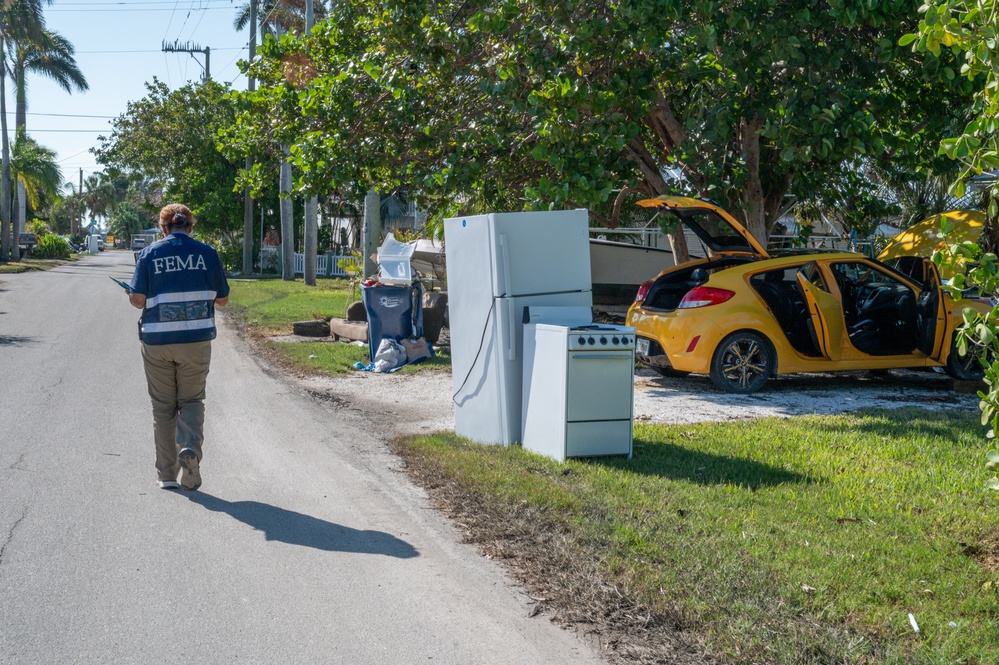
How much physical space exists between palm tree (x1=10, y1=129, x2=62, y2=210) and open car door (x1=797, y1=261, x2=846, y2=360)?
5265 cm

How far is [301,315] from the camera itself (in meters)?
21.2

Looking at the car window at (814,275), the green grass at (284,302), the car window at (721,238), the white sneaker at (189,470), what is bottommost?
the white sneaker at (189,470)

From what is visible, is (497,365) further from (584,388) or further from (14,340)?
(14,340)

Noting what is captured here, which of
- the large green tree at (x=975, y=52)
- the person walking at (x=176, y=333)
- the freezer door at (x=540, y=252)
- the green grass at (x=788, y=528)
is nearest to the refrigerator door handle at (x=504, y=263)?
the freezer door at (x=540, y=252)

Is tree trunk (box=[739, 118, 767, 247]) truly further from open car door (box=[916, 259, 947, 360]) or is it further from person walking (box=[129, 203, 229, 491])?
person walking (box=[129, 203, 229, 491])

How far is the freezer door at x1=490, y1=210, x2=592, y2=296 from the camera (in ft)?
26.7

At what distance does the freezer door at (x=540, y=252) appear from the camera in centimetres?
813

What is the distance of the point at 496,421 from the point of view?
8438 mm

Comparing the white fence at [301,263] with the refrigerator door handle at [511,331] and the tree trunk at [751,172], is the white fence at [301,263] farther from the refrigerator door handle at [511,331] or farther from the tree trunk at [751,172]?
the refrigerator door handle at [511,331]

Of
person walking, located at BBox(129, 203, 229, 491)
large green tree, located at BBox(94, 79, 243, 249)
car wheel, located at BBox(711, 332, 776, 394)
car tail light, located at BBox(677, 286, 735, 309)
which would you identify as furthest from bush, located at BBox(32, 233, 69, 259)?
person walking, located at BBox(129, 203, 229, 491)

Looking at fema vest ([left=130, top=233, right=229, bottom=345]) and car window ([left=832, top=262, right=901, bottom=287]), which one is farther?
car window ([left=832, top=262, right=901, bottom=287])

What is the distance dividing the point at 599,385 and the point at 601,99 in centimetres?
554

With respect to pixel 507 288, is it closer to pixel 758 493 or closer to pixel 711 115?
pixel 758 493

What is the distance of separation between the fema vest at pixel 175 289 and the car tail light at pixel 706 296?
6.03m
